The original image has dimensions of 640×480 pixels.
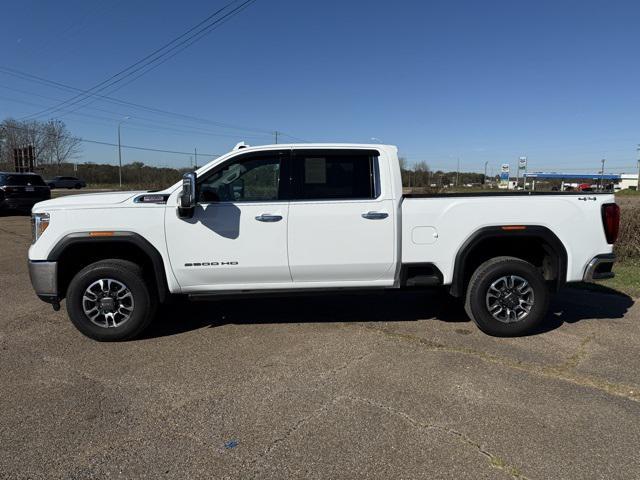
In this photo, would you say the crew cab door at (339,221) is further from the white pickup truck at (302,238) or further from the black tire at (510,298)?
the black tire at (510,298)

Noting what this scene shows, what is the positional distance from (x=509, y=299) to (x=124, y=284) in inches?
155

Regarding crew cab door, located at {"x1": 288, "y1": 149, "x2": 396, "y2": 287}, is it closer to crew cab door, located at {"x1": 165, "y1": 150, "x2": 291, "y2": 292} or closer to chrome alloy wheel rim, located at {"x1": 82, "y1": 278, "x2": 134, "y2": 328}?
crew cab door, located at {"x1": 165, "y1": 150, "x2": 291, "y2": 292}

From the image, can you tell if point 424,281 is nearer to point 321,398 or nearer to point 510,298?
point 510,298

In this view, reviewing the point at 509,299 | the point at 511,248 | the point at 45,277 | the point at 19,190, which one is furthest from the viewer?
the point at 19,190

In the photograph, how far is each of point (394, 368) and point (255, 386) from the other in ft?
4.01

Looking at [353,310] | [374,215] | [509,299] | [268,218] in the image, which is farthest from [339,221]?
[509,299]

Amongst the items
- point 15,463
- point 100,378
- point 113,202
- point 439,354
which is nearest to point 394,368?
point 439,354

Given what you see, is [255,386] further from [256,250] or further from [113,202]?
[113,202]

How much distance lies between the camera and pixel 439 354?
15.0ft

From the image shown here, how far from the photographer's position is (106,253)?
5102mm

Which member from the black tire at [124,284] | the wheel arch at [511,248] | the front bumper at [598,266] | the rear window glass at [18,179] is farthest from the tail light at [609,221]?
the rear window glass at [18,179]

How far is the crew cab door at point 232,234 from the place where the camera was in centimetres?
480

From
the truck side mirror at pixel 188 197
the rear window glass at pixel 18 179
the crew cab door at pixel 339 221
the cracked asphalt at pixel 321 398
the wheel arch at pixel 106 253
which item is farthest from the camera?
the rear window glass at pixel 18 179

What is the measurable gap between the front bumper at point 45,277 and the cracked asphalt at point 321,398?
1.83 ft
